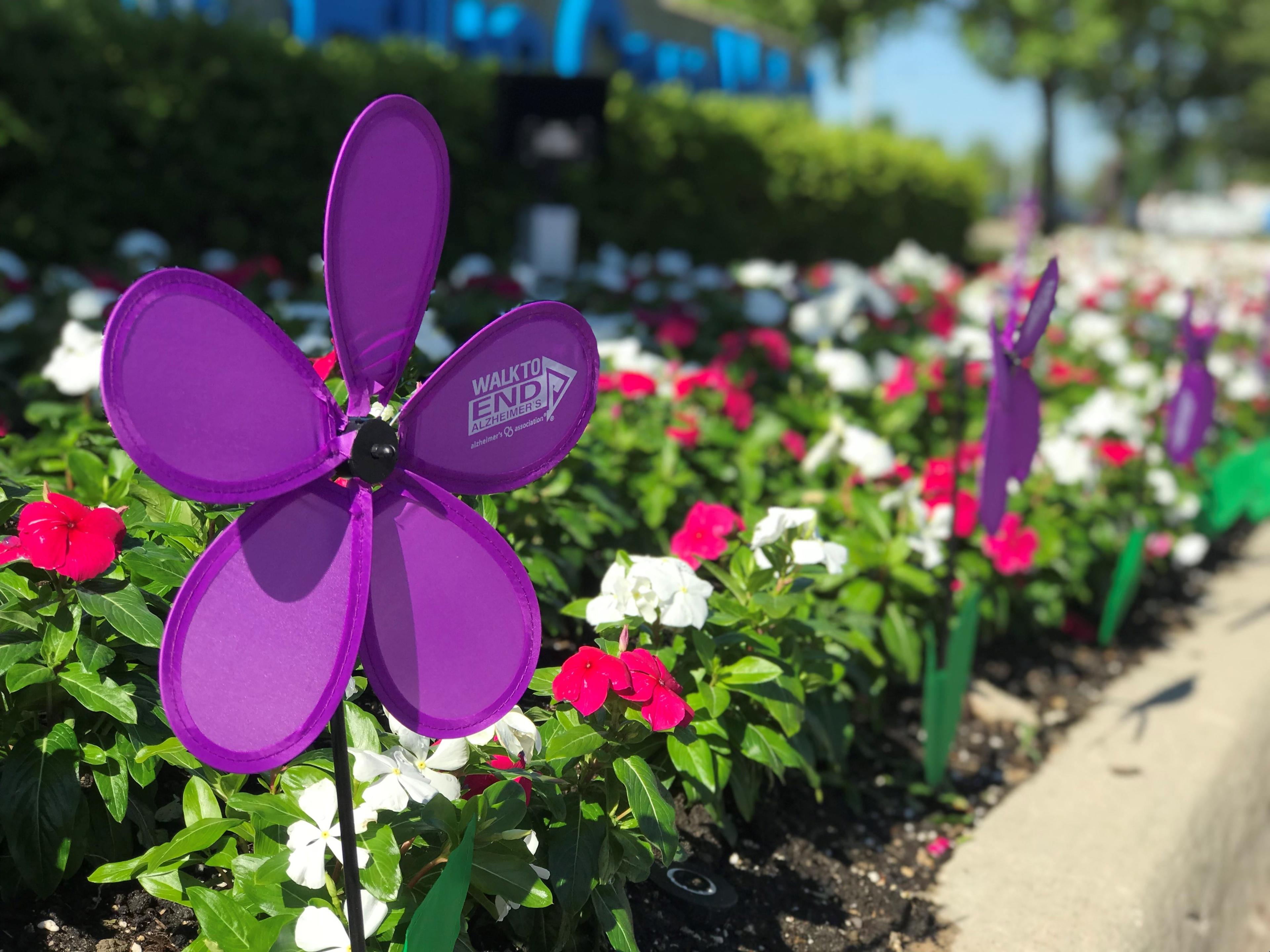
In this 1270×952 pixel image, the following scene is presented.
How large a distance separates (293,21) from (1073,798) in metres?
7.22

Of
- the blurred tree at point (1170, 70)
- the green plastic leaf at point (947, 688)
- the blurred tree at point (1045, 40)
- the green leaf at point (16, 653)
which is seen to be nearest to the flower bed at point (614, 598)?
the green leaf at point (16, 653)

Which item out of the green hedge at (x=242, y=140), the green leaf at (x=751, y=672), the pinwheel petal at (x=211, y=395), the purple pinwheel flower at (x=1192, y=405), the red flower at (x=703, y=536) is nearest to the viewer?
the pinwheel petal at (x=211, y=395)

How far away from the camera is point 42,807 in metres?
1.66

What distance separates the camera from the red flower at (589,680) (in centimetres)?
166

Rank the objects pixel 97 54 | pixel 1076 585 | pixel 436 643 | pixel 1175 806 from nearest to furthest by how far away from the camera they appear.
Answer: pixel 436 643 < pixel 1175 806 < pixel 1076 585 < pixel 97 54

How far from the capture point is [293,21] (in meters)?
7.72

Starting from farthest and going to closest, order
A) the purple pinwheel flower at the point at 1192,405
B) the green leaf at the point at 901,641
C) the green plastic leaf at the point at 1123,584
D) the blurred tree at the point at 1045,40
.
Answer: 1. the blurred tree at the point at 1045,40
2. the purple pinwheel flower at the point at 1192,405
3. the green plastic leaf at the point at 1123,584
4. the green leaf at the point at 901,641

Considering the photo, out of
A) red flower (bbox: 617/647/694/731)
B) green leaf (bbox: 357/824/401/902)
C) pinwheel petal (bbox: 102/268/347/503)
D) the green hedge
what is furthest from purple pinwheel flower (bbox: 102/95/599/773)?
the green hedge

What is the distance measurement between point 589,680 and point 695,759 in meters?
0.35

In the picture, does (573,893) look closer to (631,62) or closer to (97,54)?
(97,54)

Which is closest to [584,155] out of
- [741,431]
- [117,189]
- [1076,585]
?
[117,189]

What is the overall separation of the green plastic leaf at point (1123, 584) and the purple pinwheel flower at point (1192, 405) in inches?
13.9

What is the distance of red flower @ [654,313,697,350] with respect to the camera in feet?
14.8

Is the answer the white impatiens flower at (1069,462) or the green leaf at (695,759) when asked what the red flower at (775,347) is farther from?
the green leaf at (695,759)
